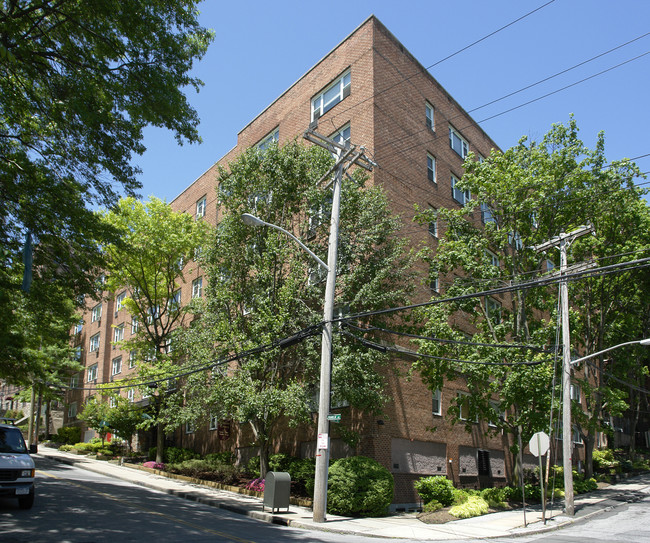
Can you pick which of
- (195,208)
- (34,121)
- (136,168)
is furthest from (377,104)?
(195,208)

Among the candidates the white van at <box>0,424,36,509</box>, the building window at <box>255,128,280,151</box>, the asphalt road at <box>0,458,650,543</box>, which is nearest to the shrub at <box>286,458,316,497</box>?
the asphalt road at <box>0,458,650,543</box>

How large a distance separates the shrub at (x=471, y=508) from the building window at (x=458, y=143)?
62.2 ft

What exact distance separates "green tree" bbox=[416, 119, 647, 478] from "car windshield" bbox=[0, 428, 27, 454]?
1308 centimetres

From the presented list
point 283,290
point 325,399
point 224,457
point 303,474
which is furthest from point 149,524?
point 224,457

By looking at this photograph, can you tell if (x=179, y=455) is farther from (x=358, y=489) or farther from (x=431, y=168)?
(x=431, y=168)

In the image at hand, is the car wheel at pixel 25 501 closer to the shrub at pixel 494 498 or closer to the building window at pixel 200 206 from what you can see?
the shrub at pixel 494 498

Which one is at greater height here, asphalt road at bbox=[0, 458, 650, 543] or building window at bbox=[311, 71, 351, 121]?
building window at bbox=[311, 71, 351, 121]

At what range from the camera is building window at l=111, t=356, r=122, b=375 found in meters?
45.2

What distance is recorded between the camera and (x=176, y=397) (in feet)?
70.9

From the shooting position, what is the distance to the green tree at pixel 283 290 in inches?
704

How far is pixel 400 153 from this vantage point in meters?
24.7

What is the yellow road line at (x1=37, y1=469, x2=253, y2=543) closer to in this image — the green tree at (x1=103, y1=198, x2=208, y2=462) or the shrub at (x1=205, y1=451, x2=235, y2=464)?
the shrub at (x1=205, y1=451, x2=235, y2=464)

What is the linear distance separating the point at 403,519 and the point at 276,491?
4.22 meters

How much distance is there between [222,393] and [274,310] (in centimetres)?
338
